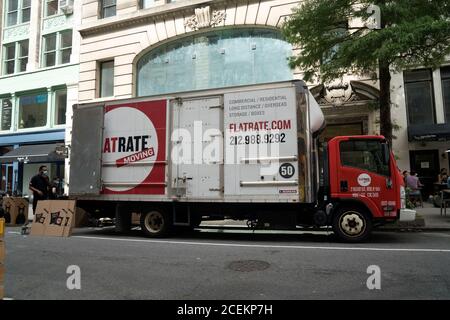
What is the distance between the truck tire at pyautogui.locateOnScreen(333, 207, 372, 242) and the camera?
31.0 feet

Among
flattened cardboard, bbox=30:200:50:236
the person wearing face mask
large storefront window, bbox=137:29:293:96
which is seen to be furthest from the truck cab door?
large storefront window, bbox=137:29:293:96

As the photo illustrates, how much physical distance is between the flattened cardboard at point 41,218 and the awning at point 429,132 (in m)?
14.3

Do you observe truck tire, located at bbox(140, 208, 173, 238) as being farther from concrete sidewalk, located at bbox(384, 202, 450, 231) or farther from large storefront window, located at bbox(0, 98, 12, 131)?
large storefront window, located at bbox(0, 98, 12, 131)

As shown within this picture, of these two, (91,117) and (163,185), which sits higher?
(91,117)

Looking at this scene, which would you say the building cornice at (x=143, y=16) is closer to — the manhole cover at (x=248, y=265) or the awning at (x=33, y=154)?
the awning at (x=33, y=154)

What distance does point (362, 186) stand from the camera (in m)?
9.48

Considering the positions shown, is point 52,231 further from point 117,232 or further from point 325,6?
point 325,6

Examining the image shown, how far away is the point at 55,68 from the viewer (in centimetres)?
2598

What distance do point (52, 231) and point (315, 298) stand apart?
861 cm

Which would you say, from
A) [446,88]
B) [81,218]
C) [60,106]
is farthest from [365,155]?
[60,106]

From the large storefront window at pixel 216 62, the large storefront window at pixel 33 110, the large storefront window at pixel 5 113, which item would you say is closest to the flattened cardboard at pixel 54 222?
the large storefront window at pixel 216 62
